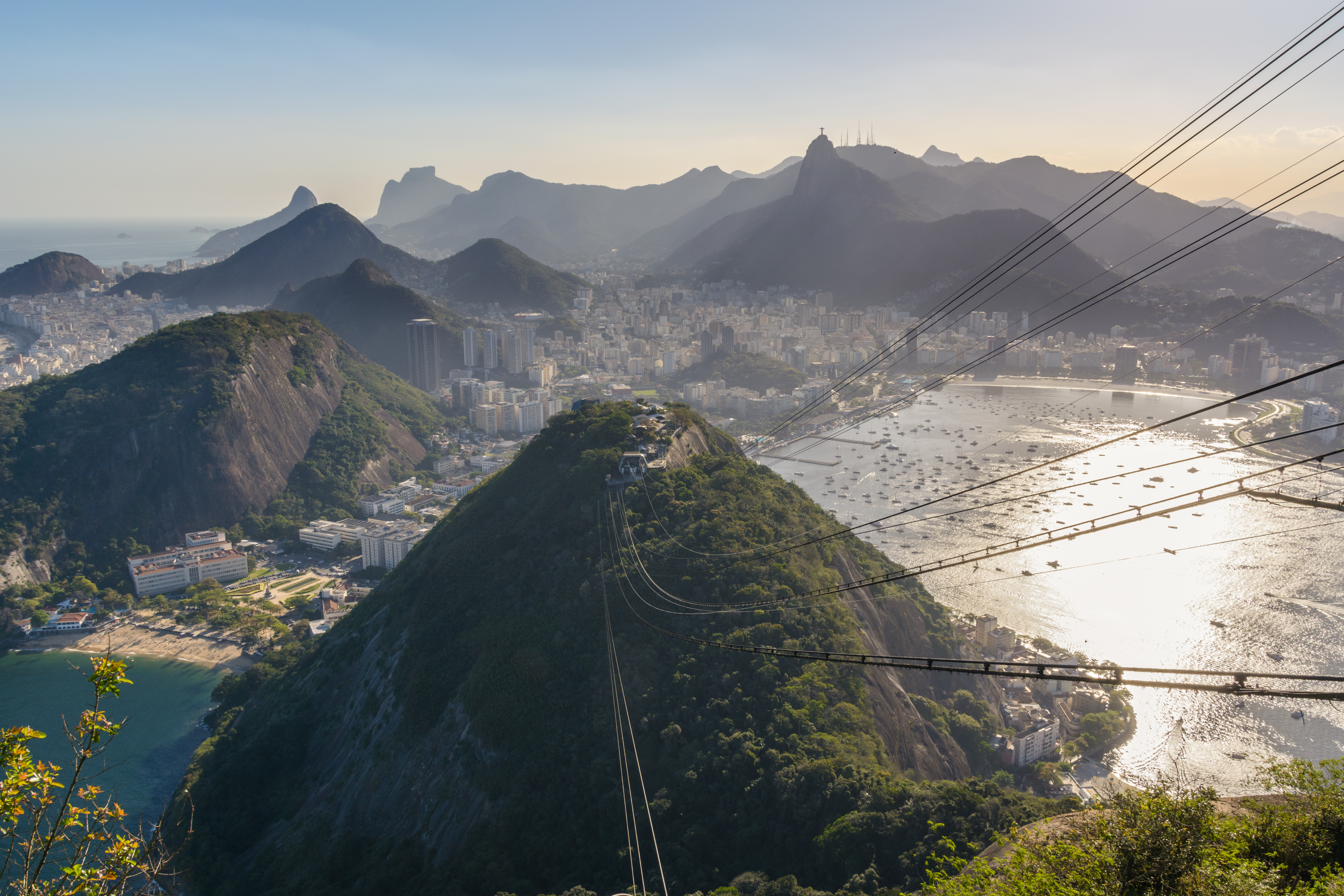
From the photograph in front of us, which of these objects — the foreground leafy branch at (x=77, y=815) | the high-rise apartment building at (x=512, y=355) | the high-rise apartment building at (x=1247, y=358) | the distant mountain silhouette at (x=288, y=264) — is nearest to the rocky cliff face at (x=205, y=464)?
the high-rise apartment building at (x=512, y=355)

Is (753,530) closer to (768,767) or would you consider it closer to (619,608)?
(619,608)

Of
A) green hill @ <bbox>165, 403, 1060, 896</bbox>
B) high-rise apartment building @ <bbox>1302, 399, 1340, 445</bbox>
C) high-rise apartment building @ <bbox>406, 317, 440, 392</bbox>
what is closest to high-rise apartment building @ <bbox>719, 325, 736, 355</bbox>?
high-rise apartment building @ <bbox>406, 317, 440, 392</bbox>

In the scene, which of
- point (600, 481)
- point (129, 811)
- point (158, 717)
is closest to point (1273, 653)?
point (600, 481)

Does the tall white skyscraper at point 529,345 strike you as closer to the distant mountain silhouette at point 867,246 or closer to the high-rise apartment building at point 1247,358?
the distant mountain silhouette at point 867,246

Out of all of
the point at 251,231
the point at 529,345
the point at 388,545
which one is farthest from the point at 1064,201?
the point at 251,231

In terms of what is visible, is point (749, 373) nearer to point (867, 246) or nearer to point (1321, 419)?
point (1321, 419)
